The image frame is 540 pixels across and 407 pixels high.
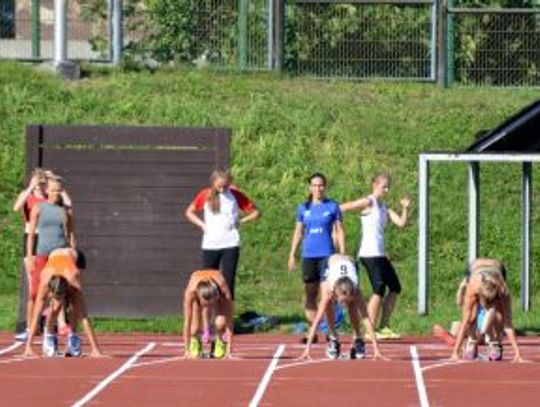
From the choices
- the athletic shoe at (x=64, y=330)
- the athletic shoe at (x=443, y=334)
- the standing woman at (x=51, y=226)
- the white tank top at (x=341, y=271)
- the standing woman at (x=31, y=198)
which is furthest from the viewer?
the standing woman at (x=31, y=198)

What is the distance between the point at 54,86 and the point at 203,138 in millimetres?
9736

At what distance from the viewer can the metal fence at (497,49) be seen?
3528cm

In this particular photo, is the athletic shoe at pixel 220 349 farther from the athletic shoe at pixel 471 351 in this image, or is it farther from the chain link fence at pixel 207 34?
the chain link fence at pixel 207 34

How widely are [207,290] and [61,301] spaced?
1.55 meters

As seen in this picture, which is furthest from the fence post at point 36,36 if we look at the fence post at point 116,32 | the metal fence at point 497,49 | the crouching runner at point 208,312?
the crouching runner at point 208,312

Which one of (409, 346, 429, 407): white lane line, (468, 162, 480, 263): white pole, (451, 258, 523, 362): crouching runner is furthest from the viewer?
(468, 162, 480, 263): white pole

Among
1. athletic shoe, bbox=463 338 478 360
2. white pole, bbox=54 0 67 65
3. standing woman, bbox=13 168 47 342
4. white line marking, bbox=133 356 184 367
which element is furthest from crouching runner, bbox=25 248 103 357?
white pole, bbox=54 0 67 65

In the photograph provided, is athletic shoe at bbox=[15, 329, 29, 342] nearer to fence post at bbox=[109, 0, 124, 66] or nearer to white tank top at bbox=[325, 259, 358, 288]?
white tank top at bbox=[325, 259, 358, 288]

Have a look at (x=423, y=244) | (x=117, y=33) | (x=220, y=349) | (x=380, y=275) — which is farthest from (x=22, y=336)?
(x=117, y=33)

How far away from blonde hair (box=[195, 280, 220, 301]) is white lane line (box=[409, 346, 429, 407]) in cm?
201

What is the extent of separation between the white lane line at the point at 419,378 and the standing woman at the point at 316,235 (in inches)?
52.3

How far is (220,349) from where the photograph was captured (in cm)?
2028

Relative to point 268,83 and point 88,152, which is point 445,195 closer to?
point 268,83

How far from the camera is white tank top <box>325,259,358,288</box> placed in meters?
20.1
